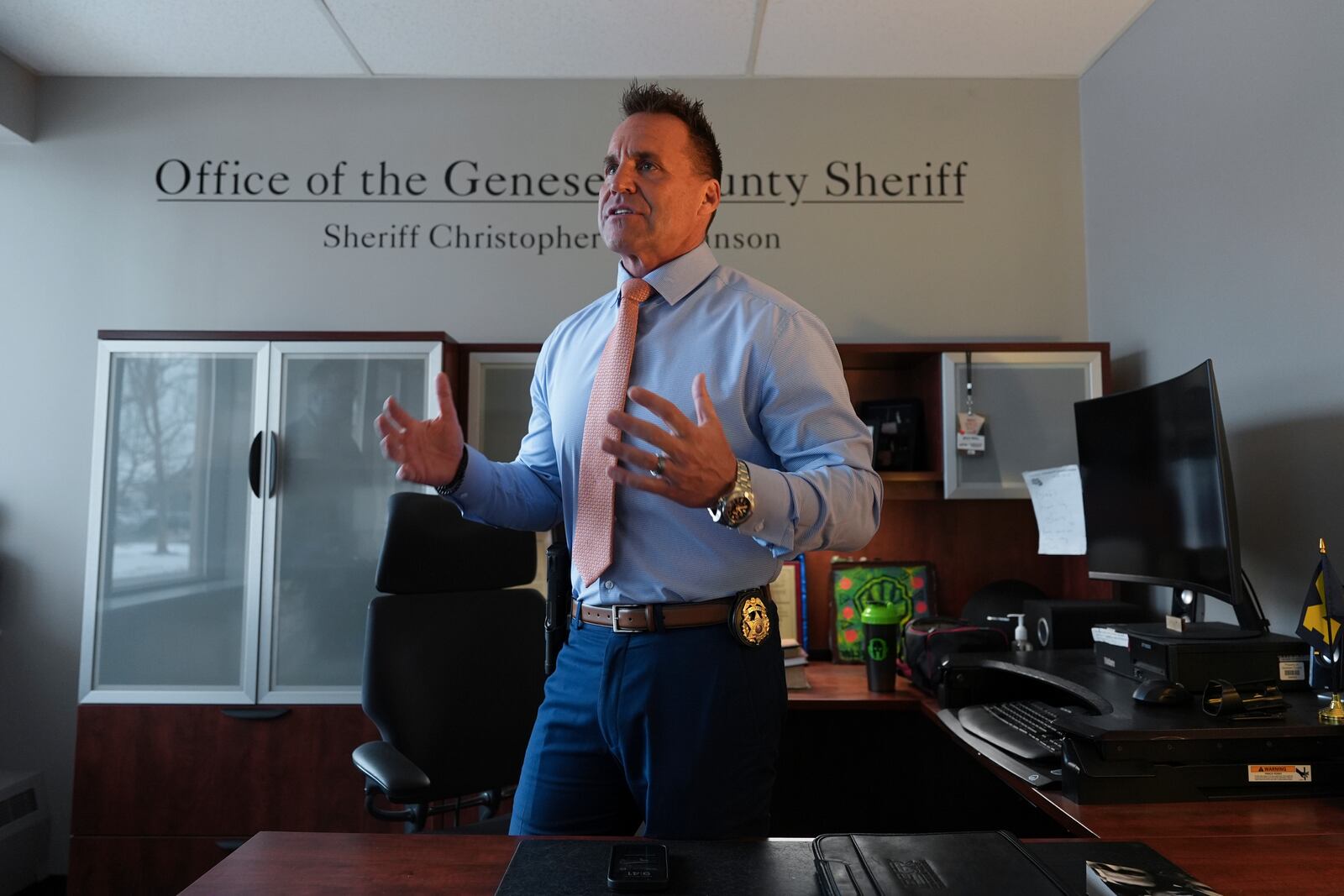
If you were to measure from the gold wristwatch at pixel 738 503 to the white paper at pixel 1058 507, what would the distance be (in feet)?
5.91

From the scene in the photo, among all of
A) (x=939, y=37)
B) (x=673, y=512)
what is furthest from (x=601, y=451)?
(x=939, y=37)

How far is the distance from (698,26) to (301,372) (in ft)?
5.38

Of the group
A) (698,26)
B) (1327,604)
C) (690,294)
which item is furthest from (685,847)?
(698,26)

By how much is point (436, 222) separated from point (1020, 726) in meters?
2.45

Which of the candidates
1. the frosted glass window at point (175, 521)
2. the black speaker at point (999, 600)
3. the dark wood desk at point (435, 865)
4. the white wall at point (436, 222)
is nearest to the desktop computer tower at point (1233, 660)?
the dark wood desk at point (435, 865)

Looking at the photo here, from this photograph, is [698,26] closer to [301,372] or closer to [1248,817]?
[301,372]

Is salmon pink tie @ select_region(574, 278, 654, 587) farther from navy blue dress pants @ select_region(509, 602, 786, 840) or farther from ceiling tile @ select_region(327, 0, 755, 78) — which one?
ceiling tile @ select_region(327, 0, 755, 78)

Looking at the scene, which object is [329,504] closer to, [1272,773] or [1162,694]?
[1162,694]

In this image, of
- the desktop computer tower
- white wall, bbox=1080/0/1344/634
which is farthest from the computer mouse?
white wall, bbox=1080/0/1344/634

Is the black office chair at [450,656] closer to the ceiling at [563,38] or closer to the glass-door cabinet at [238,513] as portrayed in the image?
the glass-door cabinet at [238,513]

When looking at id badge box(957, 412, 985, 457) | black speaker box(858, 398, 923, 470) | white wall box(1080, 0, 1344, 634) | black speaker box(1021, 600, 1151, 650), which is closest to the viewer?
white wall box(1080, 0, 1344, 634)

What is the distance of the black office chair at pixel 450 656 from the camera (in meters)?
1.92

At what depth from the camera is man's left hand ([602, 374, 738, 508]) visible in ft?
3.19

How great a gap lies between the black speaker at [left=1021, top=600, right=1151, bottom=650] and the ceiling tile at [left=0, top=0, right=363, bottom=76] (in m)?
2.77
